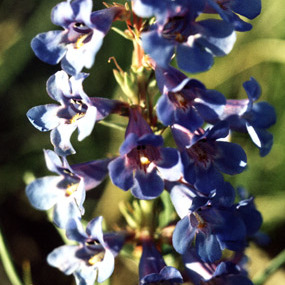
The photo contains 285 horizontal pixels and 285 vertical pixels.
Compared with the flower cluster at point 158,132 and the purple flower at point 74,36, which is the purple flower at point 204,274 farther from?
the purple flower at point 74,36

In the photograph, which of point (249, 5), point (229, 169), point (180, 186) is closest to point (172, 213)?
point (180, 186)

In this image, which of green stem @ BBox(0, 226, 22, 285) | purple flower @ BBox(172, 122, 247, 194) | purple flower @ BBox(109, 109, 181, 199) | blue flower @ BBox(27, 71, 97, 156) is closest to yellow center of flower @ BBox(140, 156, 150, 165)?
purple flower @ BBox(109, 109, 181, 199)

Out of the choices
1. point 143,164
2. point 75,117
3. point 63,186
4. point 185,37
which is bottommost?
point 63,186

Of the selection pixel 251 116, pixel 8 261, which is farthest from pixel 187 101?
pixel 8 261

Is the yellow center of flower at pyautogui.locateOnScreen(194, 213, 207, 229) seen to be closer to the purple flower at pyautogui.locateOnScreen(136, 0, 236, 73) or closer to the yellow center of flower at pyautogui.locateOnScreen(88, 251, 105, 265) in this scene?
the yellow center of flower at pyautogui.locateOnScreen(88, 251, 105, 265)

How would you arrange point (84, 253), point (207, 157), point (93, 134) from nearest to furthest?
1. point (207, 157)
2. point (84, 253)
3. point (93, 134)

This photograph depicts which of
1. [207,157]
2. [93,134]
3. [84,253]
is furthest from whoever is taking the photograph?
[93,134]

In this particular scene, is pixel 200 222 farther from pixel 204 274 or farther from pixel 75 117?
pixel 75 117
